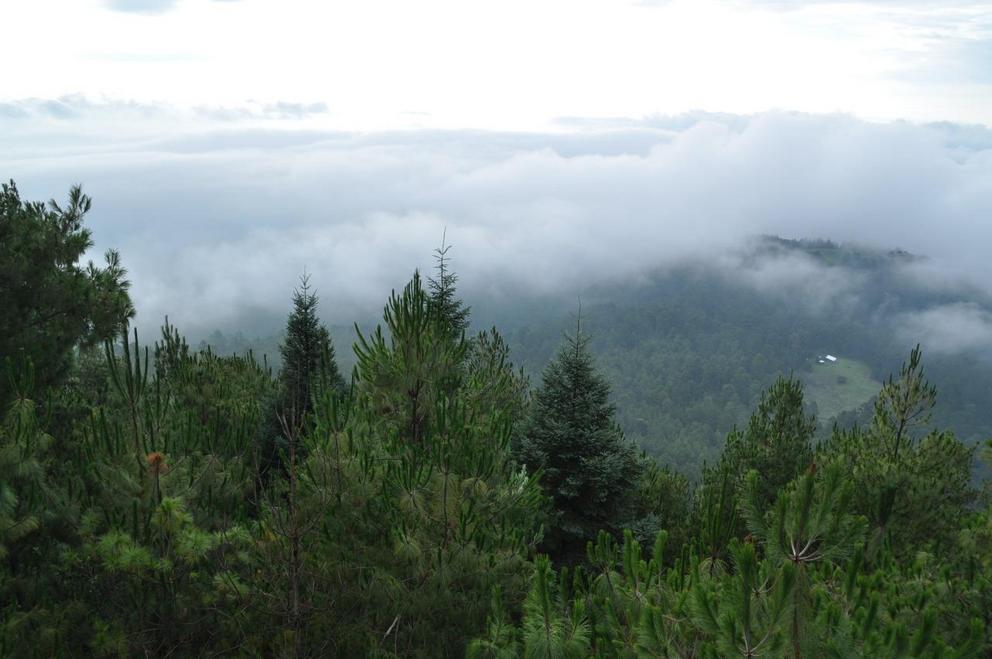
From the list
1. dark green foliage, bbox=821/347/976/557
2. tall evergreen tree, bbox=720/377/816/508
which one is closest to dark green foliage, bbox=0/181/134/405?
dark green foliage, bbox=821/347/976/557

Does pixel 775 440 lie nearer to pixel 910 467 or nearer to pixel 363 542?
pixel 910 467

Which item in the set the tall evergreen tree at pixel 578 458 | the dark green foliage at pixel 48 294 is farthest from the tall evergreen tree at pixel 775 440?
the dark green foliage at pixel 48 294

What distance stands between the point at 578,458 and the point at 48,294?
11.8m

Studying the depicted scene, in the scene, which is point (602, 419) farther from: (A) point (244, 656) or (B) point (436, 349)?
(A) point (244, 656)

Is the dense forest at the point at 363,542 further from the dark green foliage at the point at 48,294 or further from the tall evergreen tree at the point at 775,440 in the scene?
the tall evergreen tree at the point at 775,440

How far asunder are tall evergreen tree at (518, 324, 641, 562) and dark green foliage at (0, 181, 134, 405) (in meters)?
9.77

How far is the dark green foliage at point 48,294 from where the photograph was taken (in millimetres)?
10930

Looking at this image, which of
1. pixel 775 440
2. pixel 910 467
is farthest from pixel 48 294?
pixel 775 440

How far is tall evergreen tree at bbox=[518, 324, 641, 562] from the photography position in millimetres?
16469

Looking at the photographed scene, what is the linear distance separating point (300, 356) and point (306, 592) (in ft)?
61.8

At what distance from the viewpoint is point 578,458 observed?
54.9 ft

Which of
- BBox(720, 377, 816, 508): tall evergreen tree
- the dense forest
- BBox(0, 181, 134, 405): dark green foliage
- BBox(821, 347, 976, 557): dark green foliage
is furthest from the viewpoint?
BBox(720, 377, 816, 508): tall evergreen tree

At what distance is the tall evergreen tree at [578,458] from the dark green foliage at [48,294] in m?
9.77

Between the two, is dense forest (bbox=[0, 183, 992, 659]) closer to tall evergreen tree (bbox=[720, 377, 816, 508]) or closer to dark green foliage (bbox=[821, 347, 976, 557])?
dark green foliage (bbox=[821, 347, 976, 557])
